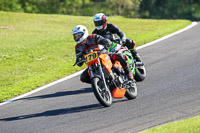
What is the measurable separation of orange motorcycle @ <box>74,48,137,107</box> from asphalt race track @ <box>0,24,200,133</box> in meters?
0.25

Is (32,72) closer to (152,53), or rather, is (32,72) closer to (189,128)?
(152,53)

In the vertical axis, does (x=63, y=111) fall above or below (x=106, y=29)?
below

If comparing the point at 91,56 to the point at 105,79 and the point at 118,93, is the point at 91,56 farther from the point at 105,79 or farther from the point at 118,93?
the point at 118,93

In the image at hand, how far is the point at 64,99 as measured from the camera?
1028 centimetres

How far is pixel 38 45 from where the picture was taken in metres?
20.7

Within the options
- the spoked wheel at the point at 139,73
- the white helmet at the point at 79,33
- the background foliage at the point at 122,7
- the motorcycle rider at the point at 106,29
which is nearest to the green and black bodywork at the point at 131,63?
the spoked wheel at the point at 139,73

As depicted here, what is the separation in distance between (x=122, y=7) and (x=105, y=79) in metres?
80.9

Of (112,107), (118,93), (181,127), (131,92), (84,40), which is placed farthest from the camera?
(131,92)

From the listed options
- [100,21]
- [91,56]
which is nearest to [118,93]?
[91,56]

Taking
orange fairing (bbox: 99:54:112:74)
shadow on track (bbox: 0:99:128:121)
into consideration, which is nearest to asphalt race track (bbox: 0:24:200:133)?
shadow on track (bbox: 0:99:128:121)

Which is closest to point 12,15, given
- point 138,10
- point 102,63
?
point 102,63

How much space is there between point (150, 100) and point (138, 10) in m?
81.7

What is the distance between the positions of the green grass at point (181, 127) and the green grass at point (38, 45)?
5.93 meters

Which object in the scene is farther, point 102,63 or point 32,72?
point 32,72
